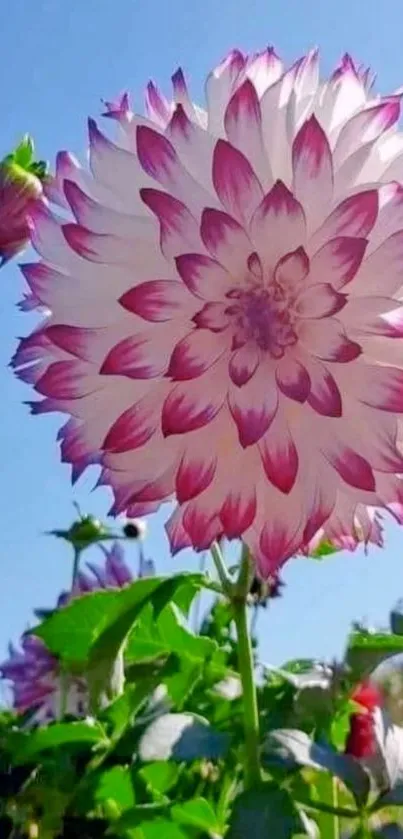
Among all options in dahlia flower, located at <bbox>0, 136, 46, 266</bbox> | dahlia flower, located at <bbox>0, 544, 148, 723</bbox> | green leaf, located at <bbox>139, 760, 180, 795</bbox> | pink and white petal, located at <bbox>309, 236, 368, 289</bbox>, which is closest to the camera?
pink and white petal, located at <bbox>309, 236, 368, 289</bbox>

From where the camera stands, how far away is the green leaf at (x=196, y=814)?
82cm

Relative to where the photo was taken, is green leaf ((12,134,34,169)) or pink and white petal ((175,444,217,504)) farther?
green leaf ((12,134,34,169))

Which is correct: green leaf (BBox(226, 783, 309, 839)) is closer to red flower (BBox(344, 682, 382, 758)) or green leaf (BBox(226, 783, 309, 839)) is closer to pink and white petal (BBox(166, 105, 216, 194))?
red flower (BBox(344, 682, 382, 758))

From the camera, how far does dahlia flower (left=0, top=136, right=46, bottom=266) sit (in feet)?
2.58

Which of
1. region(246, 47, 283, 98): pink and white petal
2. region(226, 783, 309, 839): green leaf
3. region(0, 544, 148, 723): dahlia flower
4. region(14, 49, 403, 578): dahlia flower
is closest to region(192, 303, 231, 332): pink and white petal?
region(14, 49, 403, 578): dahlia flower

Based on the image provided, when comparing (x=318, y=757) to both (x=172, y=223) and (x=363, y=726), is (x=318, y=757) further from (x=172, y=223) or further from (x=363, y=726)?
(x=172, y=223)

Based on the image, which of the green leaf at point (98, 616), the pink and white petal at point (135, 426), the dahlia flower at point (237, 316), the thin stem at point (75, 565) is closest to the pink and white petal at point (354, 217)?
the dahlia flower at point (237, 316)

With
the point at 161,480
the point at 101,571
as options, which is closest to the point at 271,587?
the point at 101,571

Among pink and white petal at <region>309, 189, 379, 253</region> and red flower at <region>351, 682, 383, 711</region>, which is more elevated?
pink and white petal at <region>309, 189, 379, 253</region>

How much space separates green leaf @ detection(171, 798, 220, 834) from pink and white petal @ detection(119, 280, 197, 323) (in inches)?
10.8

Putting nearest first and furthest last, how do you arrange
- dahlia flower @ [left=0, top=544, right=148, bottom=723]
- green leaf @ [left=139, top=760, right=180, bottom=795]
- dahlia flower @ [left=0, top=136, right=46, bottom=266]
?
dahlia flower @ [left=0, top=136, right=46, bottom=266], green leaf @ [left=139, top=760, right=180, bottom=795], dahlia flower @ [left=0, top=544, right=148, bottom=723]

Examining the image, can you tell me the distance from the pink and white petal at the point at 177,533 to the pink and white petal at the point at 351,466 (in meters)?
0.07

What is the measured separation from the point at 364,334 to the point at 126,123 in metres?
0.14

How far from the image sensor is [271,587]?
1.11m
